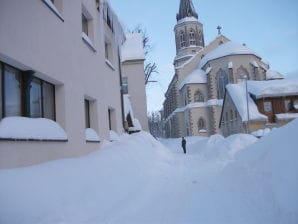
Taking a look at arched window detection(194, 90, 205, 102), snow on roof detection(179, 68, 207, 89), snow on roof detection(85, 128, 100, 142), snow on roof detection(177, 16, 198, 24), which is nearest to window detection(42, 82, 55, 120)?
snow on roof detection(85, 128, 100, 142)

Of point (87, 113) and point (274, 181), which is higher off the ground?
point (87, 113)

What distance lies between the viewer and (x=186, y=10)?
68812mm

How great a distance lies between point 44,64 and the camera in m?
7.02

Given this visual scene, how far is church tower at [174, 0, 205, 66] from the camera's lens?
66750mm

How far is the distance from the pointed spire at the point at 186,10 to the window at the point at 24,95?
213ft

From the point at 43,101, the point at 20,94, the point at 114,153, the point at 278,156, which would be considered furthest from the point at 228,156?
the point at 20,94

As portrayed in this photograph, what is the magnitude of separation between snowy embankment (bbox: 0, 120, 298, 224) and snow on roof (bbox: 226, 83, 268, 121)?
24.8 metres

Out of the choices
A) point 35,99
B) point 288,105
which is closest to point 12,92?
point 35,99

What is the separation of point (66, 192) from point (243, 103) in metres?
30.2

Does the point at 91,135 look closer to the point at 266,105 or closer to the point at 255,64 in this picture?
the point at 266,105

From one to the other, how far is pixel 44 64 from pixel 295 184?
18.1 ft

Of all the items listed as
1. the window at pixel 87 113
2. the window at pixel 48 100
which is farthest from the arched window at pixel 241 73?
the window at pixel 48 100

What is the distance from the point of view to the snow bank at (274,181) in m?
4.86

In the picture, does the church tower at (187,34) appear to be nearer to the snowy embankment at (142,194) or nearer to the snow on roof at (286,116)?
the snow on roof at (286,116)
